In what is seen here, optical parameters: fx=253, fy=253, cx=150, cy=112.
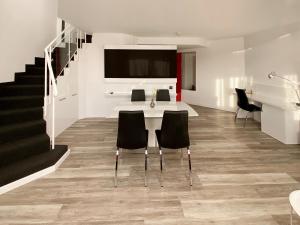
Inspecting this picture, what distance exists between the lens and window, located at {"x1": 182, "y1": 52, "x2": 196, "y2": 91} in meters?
10.6

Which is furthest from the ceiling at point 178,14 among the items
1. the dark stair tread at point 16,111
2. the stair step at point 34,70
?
the dark stair tread at point 16,111

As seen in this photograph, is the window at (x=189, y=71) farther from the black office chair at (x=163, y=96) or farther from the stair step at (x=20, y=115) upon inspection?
the stair step at (x=20, y=115)

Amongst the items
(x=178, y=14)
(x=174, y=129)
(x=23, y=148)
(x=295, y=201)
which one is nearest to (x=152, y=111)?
(x=174, y=129)

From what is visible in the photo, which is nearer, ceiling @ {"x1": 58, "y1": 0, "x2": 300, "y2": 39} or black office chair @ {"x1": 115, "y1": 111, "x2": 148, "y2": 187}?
black office chair @ {"x1": 115, "y1": 111, "x2": 148, "y2": 187}

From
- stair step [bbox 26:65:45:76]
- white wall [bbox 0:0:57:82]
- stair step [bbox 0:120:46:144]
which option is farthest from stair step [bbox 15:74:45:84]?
stair step [bbox 0:120:46:144]

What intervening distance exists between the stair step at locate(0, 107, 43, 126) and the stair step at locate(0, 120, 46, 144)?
0.30 ft

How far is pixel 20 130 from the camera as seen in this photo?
3.56 meters

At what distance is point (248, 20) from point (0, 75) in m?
5.18

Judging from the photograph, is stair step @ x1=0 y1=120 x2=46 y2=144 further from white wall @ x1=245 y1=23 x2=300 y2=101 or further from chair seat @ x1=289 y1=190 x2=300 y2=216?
white wall @ x1=245 y1=23 x2=300 y2=101

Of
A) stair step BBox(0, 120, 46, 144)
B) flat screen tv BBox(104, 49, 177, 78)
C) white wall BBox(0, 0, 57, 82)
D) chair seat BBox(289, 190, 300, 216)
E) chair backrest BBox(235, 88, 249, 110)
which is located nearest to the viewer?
chair seat BBox(289, 190, 300, 216)

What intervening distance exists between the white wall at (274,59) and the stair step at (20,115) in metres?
5.17

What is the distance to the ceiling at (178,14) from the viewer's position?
4.41 meters

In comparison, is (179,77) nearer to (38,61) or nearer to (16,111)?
(38,61)

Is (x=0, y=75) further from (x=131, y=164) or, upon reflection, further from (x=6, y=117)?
(x=131, y=164)
